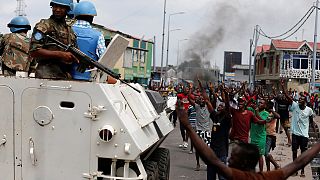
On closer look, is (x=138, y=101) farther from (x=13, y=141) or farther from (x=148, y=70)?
(x=148, y=70)

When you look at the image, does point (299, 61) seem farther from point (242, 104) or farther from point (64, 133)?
point (64, 133)

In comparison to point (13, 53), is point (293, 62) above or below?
above

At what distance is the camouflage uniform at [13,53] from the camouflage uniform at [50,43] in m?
1.11

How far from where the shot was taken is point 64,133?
5.03 metres

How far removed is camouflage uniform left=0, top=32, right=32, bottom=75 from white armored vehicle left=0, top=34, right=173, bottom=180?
1.53 metres

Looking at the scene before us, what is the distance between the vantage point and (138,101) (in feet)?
20.6

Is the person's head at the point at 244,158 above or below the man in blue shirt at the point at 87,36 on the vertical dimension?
below

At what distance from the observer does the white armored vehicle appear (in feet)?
16.2

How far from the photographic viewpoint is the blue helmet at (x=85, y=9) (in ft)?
20.6

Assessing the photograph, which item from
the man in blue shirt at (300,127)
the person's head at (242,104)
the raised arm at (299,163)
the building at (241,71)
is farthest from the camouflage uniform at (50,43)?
the building at (241,71)

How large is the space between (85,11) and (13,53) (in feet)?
3.53

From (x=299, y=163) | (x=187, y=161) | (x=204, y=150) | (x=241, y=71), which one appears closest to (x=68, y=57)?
(x=204, y=150)

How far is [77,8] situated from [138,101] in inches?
49.3

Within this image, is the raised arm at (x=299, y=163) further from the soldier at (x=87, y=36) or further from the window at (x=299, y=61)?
the window at (x=299, y=61)
